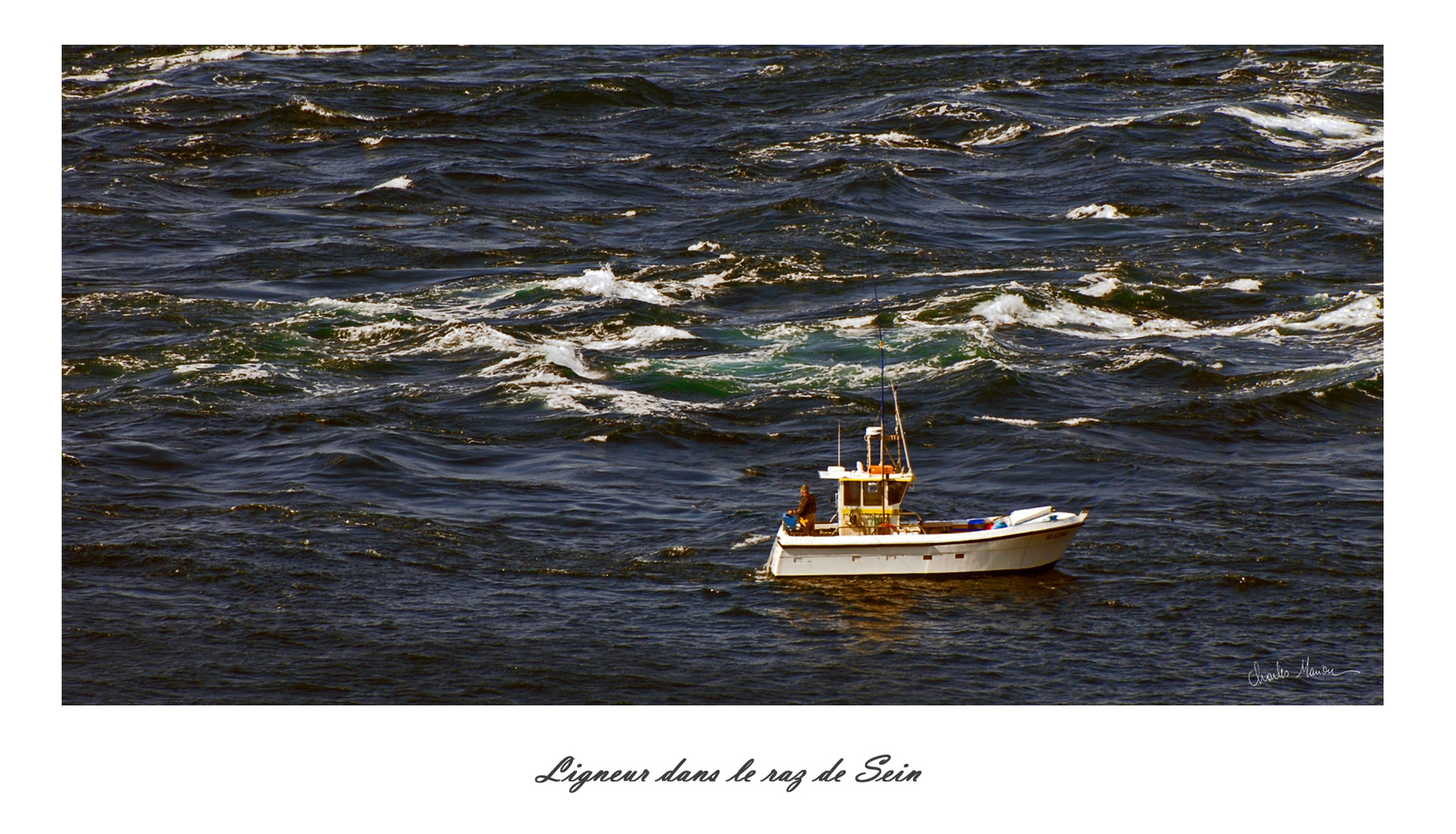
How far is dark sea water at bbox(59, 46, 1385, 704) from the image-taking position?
23234 millimetres

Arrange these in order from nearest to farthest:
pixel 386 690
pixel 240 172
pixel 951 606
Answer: pixel 386 690 → pixel 951 606 → pixel 240 172

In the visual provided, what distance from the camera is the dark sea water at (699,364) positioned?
2323 cm

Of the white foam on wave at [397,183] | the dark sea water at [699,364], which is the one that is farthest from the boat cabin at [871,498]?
the white foam on wave at [397,183]

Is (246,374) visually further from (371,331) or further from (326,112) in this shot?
(326,112)

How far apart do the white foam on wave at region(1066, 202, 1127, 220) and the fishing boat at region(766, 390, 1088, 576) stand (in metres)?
34.8

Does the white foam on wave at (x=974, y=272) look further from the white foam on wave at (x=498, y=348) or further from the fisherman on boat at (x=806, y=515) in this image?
the fisherman on boat at (x=806, y=515)

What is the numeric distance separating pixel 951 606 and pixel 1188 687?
188 inches

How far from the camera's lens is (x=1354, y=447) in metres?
35.1

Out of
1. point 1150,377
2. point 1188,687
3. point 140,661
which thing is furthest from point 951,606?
point 1150,377

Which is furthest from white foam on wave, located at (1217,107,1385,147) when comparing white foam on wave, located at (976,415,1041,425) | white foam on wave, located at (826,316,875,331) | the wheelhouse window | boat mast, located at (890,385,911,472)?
the wheelhouse window

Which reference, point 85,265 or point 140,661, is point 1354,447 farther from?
point 85,265
